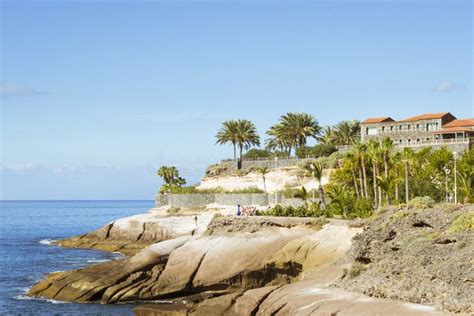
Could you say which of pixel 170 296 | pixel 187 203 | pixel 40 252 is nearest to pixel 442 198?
pixel 187 203

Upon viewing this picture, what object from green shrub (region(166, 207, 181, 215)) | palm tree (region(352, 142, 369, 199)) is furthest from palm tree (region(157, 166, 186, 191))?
palm tree (region(352, 142, 369, 199))

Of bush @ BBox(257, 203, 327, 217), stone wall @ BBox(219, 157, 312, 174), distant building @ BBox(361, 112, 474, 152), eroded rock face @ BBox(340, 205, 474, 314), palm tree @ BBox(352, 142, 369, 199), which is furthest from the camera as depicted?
stone wall @ BBox(219, 157, 312, 174)

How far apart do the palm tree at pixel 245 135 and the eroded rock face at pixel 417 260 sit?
3176 inches

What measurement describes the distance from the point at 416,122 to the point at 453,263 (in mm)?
75930

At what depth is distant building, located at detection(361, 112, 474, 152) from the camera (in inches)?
3499

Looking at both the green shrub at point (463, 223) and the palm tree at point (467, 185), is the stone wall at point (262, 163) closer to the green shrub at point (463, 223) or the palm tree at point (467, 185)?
the palm tree at point (467, 185)

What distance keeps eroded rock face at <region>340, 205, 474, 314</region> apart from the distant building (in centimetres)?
5451

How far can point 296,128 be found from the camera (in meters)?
116

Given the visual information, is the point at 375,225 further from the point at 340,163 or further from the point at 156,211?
the point at 340,163

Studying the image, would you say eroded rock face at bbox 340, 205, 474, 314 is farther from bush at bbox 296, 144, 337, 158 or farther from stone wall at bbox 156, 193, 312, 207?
bush at bbox 296, 144, 337, 158

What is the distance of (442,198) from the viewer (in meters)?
71.4

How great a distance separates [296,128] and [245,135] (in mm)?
8336

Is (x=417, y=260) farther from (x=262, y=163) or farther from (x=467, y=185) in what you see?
(x=262, y=163)

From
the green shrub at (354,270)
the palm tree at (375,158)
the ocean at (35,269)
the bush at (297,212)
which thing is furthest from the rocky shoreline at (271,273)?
the palm tree at (375,158)
